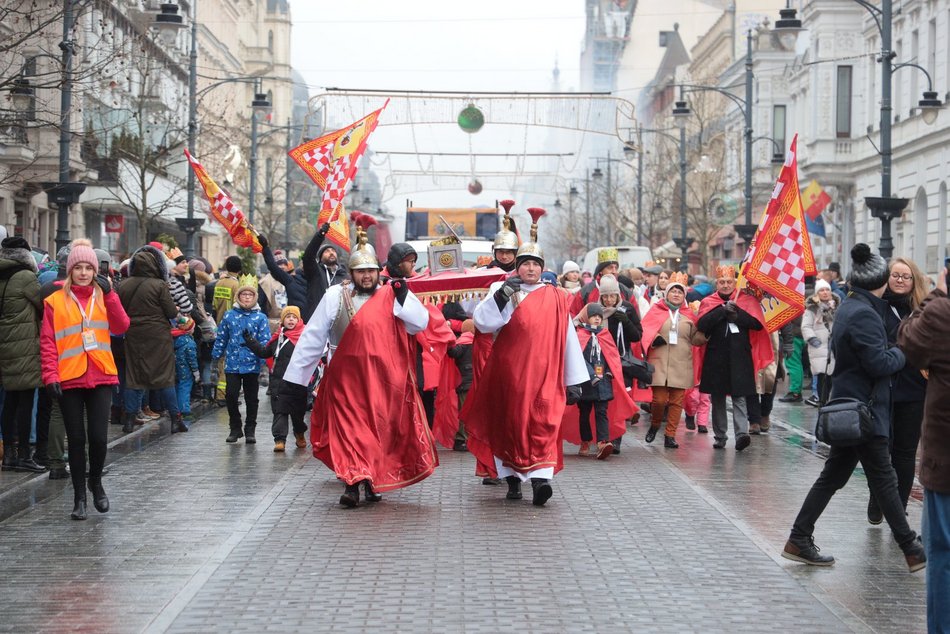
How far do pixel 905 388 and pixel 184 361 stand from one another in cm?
960

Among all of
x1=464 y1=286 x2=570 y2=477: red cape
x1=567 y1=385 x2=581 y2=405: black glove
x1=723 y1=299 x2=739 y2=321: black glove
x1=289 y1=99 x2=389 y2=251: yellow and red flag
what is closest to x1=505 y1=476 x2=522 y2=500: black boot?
x1=464 y1=286 x2=570 y2=477: red cape

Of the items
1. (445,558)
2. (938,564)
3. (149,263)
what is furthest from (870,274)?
(149,263)

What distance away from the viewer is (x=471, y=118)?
29031 millimetres

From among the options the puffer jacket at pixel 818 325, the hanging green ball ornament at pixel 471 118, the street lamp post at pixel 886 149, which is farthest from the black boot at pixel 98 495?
the hanging green ball ornament at pixel 471 118

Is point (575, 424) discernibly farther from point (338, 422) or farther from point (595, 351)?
point (338, 422)

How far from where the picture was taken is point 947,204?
3747cm

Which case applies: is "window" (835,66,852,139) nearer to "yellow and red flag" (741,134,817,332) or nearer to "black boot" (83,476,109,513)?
"yellow and red flag" (741,134,817,332)

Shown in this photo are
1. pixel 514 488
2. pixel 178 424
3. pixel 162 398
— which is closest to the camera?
pixel 514 488

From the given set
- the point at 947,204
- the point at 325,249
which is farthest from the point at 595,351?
the point at 947,204

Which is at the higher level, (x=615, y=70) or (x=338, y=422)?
(x=615, y=70)

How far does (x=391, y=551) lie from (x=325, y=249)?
7.81 m

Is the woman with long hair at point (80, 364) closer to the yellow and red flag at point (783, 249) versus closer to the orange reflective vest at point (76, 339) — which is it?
the orange reflective vest at point (76, 339)

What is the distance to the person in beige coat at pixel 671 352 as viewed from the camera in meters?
15.2

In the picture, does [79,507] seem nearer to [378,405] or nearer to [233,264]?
[378,405]
